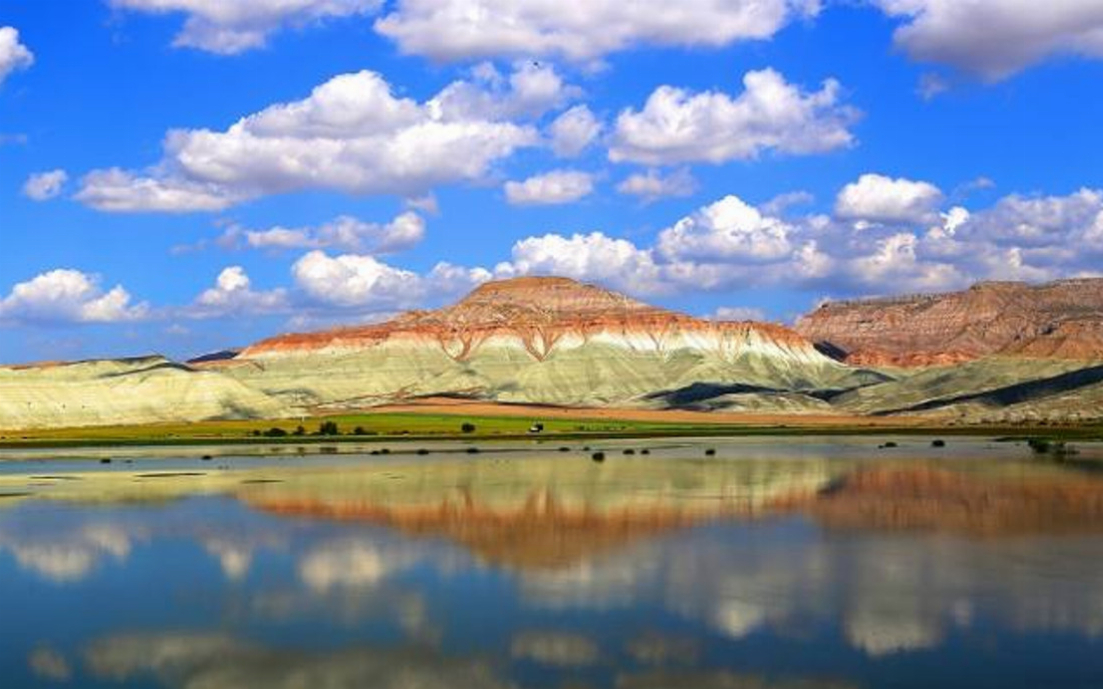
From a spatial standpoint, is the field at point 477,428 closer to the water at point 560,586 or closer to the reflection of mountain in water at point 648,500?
the reflection of mountain in water at point 648,500

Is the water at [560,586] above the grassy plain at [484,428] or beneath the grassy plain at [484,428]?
beneath

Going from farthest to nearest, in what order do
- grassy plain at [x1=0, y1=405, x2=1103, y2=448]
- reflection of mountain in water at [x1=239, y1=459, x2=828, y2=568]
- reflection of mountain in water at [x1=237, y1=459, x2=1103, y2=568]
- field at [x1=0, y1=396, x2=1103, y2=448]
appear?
field at [x1=0, y1=396, x2=1103, y2=448], grassy plain at [x1=0, y1=405, x2=1103, y2=448], reflection of mountain in water at [x1=237, y1=459, x2=1103, y2=568], reflection of mountain in water at [x1=239, y1=459, x2=828, y2=568]

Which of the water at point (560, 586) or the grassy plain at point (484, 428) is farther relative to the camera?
the grassy plain at point (484, 428)

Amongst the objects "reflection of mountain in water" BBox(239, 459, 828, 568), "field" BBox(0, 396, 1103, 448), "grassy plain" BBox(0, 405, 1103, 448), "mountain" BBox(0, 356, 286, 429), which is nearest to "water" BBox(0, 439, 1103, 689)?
"reflection of mountain in water" BBox(239, 459, 828, 568)

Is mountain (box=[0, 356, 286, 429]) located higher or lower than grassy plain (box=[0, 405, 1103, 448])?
higher

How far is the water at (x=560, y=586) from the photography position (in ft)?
73.1

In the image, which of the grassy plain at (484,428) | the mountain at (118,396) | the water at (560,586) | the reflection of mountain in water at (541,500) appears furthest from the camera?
the mountain at (118,396)

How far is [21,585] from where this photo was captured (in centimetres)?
3206

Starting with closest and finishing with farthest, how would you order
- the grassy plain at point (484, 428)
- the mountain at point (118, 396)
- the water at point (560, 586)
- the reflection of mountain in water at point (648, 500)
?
the water at point (560, 586) < the reflection of mountain in water at point (648, 500) < the grassy plain at point (484, 428) < the mountain at point (118, 396)

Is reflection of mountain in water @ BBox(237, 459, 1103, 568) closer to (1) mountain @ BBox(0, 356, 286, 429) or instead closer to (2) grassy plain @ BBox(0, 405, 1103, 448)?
(2) grassy plain @ BBox(0, 405, 1103, 448)

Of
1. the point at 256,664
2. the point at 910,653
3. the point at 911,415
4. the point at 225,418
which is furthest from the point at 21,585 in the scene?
the point at 911,415

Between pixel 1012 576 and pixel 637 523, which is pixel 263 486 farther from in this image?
pixel 1012 576

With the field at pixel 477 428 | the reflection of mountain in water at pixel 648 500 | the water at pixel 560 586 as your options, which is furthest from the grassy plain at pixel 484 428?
the water at pixel 560 586

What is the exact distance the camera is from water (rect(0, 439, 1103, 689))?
2228cm
